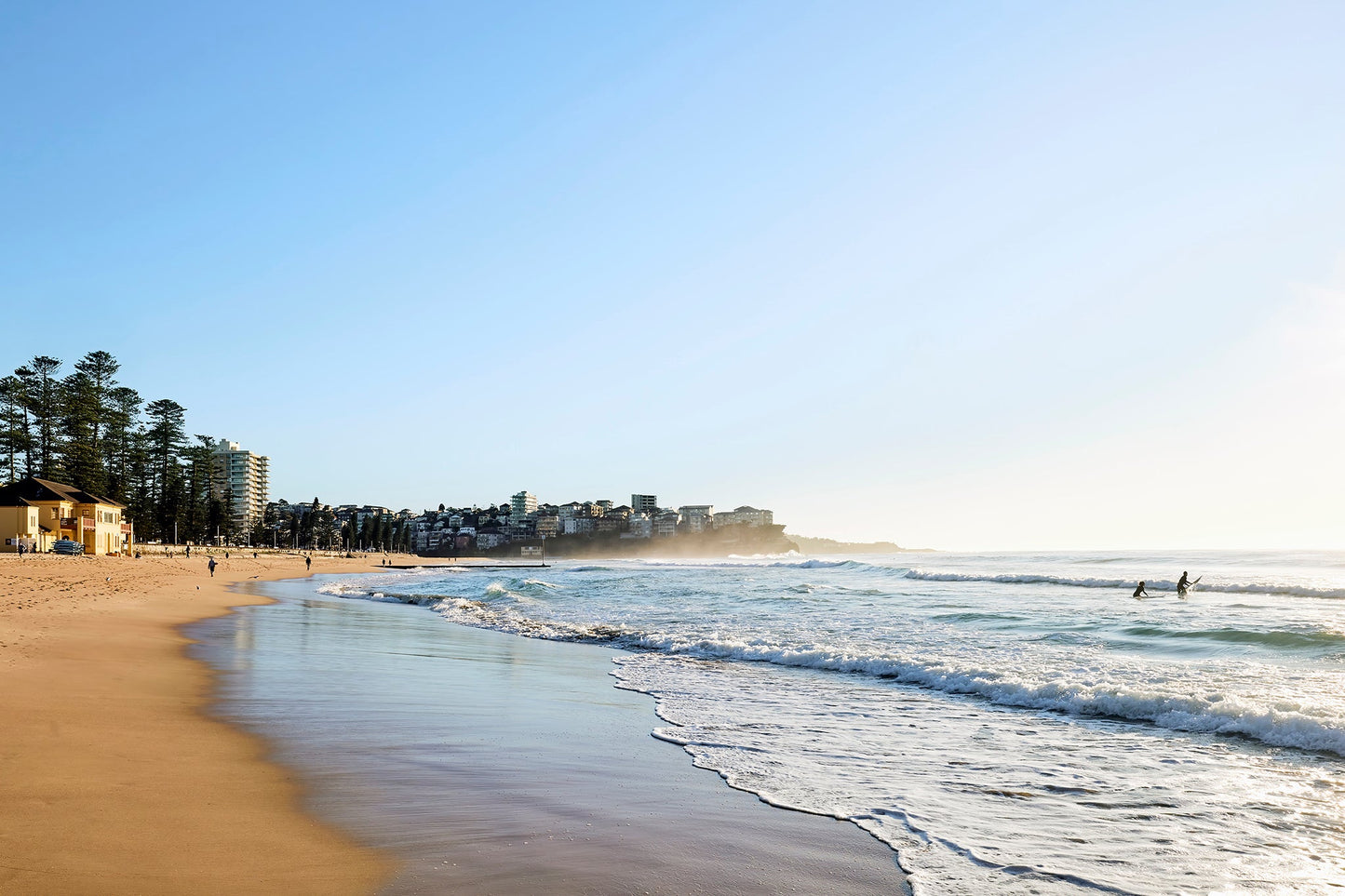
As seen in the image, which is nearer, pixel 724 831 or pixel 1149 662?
pixel 724 831

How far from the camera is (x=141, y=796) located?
5012 millimetres

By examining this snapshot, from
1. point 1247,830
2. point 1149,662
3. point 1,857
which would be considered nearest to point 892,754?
point 1247,830

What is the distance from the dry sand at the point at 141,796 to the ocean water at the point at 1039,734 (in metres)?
3.36

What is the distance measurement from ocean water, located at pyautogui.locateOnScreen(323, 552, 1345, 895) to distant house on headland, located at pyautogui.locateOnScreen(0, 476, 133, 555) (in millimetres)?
46587

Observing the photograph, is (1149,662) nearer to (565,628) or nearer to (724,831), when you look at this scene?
(724,831)

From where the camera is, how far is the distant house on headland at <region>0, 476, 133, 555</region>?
162ft

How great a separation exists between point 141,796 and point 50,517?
60158 millimetres

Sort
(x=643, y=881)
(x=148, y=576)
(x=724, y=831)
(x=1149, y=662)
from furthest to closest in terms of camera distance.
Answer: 1. (x=148, y=576)
2. (x=1149, y=662)
3. (x=724, y=831)
4. (x=643, y=881)

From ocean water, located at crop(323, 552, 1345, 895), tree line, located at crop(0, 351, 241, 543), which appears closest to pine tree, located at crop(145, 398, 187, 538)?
tree line, located at crop(0, 351, 241, 543)

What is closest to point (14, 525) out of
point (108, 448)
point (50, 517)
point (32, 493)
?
point (50, 517)

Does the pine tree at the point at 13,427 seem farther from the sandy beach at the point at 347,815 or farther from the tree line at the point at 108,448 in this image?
the sandy beach at the point at 347,815

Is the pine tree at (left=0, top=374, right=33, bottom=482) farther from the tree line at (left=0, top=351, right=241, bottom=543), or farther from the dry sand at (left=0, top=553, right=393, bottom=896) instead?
the dry sand at (left=0, top=553, right=393, bottom=896)

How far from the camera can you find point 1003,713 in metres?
9.90

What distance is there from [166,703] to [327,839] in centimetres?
518
